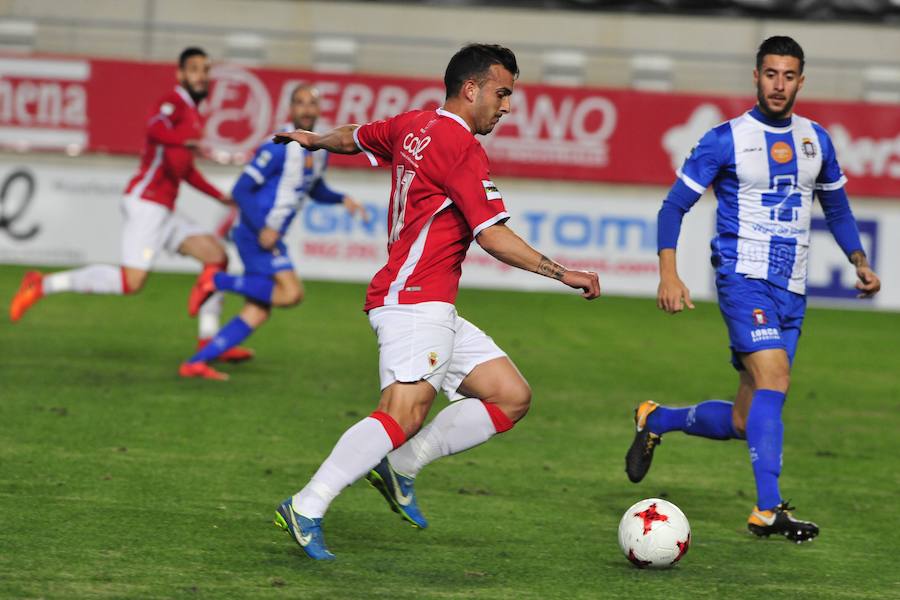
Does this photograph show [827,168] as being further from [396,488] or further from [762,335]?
[396,488]

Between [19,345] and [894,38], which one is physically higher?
[894,38]

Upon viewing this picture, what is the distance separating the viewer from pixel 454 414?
223 inches

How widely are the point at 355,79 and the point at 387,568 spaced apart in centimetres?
1340

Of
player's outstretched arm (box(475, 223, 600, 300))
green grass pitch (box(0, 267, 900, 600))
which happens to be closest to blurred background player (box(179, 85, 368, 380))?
green grass pitch (box(0, 267, 900, 600))

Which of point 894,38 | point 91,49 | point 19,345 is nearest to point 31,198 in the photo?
point 91,49

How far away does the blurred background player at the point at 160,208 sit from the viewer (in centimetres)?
1005

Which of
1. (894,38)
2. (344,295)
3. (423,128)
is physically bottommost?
(344,295)

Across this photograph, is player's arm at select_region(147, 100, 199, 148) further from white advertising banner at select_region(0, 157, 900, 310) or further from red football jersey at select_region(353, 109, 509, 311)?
white advertising banner at select_region(0, 157, 900, 310)

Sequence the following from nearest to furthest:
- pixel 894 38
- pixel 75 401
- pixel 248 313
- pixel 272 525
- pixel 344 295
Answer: pixel 272 525, pixel 75 401, pixel 248 313, pixel 344 295, pixel 894 38

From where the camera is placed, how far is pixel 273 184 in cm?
997

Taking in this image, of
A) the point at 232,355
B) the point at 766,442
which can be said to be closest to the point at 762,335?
the point at 766,442

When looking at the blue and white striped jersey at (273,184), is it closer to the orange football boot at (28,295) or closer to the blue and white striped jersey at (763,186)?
the orange football boot at (28,295)

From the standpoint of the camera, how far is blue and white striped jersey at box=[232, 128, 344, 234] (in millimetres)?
9883

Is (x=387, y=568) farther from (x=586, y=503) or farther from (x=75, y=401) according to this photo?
(x=75, y=401)
